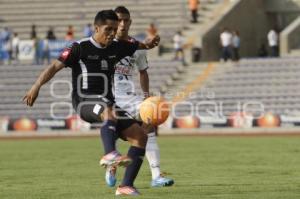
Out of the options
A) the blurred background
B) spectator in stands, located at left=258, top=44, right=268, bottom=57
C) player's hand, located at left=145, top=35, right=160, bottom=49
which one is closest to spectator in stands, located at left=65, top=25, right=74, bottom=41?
the blurred background

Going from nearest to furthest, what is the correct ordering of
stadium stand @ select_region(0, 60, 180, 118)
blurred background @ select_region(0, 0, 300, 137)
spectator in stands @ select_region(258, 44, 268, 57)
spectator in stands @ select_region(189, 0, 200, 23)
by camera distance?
1. blurred background @ select_region(0, 0, 300, 137)
2. stadium stand @ select_region(0, 60, 180, 118)
3. spectator in stands @ select_region(189, 0, 200, 23)
4. spectator in stands @ select_region(258, 44, 268, 57)

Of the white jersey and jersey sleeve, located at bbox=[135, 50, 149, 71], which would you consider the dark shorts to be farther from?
jersey sleeve, located at bbox=[135, 50, 149, 71]

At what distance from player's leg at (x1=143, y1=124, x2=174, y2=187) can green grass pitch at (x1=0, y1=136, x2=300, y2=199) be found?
0.61 feet

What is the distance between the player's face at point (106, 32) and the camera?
1127cm

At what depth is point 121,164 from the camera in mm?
10594

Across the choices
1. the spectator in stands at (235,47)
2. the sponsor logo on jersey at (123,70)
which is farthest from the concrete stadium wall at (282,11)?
the sponsor logo on jersey at (123,70)

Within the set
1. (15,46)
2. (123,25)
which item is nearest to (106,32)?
(123,25)

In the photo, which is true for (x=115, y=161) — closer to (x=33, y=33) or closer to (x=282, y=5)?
(x=33, y=33)

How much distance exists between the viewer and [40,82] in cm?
→ 1114

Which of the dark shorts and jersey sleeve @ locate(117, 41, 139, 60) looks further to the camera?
jersey sleeve @ locate(117, 41, 139, 60)

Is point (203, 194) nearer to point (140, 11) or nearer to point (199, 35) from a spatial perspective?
point (199, 35)

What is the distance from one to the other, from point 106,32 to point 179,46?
96.8 feet

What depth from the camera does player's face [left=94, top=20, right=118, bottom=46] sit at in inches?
444

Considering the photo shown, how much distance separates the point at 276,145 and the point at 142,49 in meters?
12.3
